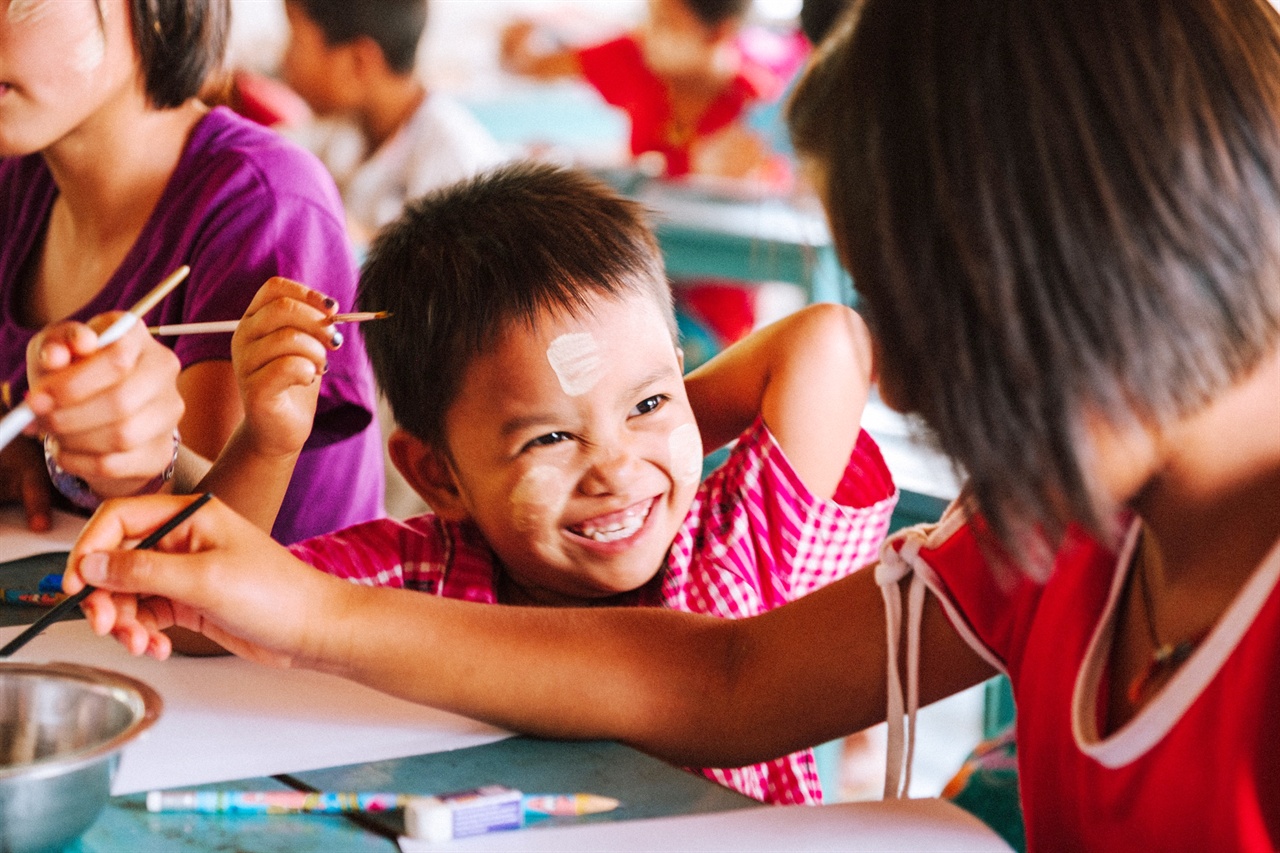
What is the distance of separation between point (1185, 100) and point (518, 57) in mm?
5814

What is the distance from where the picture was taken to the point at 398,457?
4.20ft

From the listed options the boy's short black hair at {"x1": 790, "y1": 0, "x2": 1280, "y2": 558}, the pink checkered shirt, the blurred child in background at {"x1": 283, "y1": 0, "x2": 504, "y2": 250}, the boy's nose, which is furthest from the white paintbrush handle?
the blurred child in background at {"x1": 283, "y1": 0, "x2": 504, "y2": 250}

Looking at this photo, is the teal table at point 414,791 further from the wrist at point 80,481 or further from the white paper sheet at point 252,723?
the wrist at point 80,481

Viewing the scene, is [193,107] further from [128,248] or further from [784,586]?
[784,586]

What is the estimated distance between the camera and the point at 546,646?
0.96m

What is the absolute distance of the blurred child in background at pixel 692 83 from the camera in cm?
463

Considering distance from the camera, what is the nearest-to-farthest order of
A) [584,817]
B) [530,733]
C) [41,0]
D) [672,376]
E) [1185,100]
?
1. [1185,100]
2. [584,817]
3. [530,733]
4. [672,376]
5. [41,0]

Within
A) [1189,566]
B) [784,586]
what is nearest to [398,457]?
[784,586]

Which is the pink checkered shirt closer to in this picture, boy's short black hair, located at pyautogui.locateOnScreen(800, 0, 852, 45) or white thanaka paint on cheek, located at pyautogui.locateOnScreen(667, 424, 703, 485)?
white thanaka paint on cheek, located at pyautogui.locateOnScreen(667, 424, 703, 485)

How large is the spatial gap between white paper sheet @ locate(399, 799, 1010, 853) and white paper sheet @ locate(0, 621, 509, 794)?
14cm

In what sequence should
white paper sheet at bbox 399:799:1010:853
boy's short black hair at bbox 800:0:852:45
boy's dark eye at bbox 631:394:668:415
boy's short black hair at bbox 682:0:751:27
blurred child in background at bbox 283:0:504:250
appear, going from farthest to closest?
boy's short black hair at bbox 682:0:751:27
blurred child in background at bbox 283:0:504:250
boy's short black hair at bbox 800:0:852:45
boy's dark eye at bbox 631:394:668:415
white paper sheet at bbox 399:799:1010:853

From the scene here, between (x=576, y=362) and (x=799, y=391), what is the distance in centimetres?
27

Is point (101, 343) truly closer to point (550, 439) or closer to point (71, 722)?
point (71, 722)

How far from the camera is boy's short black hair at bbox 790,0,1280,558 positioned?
654 mm
